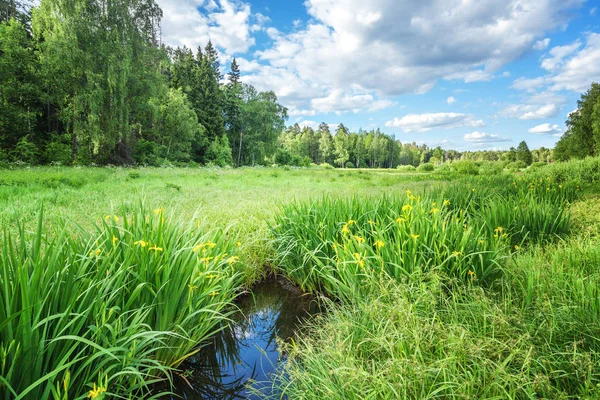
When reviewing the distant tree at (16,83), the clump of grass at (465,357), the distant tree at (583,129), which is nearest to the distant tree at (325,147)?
the distant tree at (583,129)

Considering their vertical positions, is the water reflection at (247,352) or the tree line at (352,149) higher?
the tree line at (352,149)

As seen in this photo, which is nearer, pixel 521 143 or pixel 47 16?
pixel 47 16

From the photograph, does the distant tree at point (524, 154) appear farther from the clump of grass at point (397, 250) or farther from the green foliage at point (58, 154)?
the green foliage at point (58, 154)

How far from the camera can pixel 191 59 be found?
4491cm

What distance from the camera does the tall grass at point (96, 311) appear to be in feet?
4.86

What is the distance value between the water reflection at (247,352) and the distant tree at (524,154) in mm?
81347

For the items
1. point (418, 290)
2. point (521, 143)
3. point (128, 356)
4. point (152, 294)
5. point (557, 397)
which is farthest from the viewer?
point (521, 143)

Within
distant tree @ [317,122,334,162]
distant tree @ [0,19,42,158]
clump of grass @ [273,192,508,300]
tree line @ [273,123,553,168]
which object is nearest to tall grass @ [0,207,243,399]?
clump of grass @ [273,192,508,300]

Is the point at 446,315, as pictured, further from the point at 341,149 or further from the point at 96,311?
the point at 341,149

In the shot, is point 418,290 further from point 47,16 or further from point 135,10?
point 135,10

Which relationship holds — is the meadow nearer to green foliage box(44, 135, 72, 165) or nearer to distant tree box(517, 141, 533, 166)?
green foliage box(44, 135, 72, 165)

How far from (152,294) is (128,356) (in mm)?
716

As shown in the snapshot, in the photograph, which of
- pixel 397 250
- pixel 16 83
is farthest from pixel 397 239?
pixel 16 83

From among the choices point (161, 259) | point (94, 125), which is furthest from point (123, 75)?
point (161, 259)
